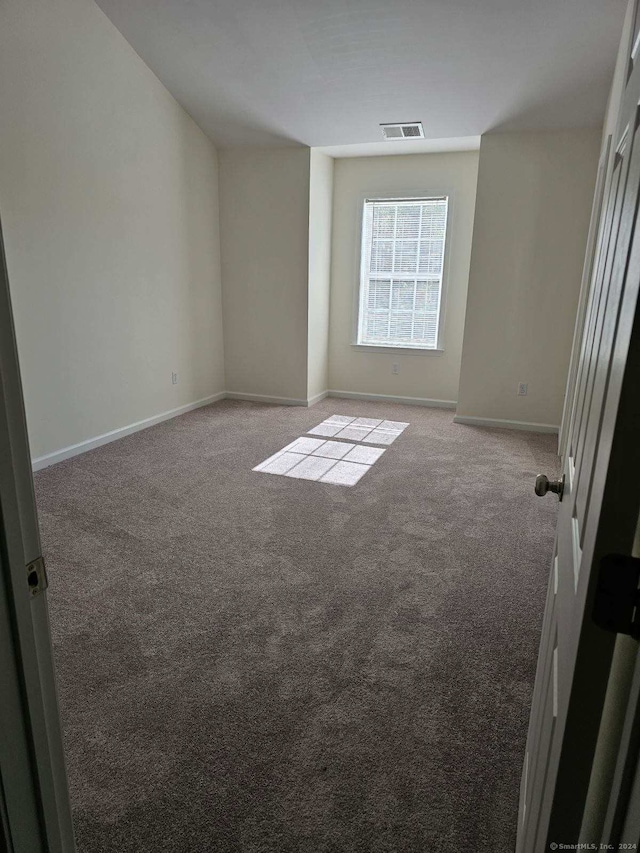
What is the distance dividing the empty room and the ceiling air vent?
3 centimetres

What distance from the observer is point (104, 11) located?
3.88 metres

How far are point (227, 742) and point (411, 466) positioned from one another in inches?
108

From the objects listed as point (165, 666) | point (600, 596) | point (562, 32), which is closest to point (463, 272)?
point (562, 32)

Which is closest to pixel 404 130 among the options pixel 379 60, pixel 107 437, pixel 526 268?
pixel 379 60

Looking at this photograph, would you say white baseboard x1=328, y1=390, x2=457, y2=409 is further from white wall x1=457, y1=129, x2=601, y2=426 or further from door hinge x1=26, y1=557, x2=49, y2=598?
door hinge x1=26, y1=557, x2=49, y2=598

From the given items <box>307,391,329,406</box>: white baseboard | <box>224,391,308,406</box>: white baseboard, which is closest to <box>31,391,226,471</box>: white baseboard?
<box>224,391,308,406</box>: white baseboard

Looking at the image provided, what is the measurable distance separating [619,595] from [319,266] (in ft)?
18.3

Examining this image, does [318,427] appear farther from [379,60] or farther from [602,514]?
[602,514]

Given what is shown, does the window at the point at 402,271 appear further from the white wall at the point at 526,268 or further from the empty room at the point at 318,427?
the white wall at the point at 526,268

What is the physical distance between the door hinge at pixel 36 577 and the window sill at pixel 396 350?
17.9 ft

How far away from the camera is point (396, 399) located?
20.1 ft

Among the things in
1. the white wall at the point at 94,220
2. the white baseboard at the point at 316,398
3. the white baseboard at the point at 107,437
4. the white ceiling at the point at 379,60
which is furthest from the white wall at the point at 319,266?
the white baseboard at the point at 107,437

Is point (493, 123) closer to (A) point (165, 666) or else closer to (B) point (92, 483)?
(B) point (92, 483)

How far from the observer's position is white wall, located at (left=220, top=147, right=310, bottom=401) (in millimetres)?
5352
